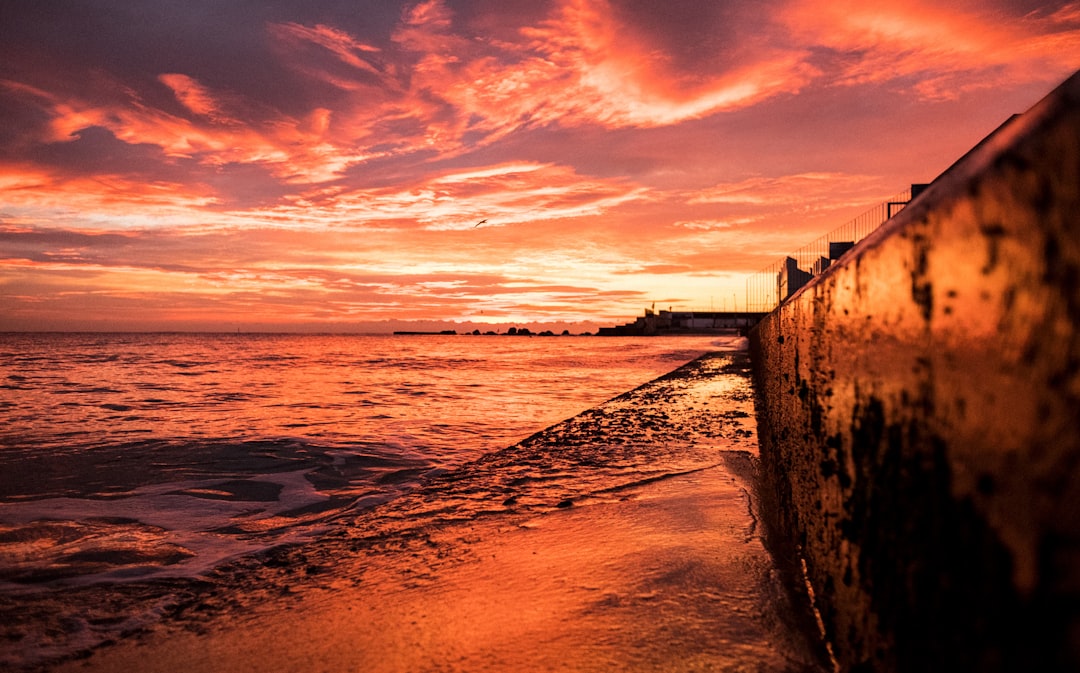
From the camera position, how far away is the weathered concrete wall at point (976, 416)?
0.74m

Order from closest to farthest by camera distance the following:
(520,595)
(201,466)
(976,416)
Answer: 1. (976,416)
2. (520,595)
3. (201,466)

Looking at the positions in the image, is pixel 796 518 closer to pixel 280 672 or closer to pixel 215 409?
pixel 280 672

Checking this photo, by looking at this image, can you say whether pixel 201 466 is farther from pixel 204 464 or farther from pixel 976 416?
pixel 976 416

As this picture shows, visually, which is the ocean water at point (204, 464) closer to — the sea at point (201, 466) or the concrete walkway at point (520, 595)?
the sea at point (201, 466)

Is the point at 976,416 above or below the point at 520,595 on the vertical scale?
above

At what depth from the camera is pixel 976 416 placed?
89 centimetres

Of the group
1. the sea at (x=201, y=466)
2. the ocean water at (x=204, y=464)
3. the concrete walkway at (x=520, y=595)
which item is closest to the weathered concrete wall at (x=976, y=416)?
the concrete walkway at (x=520, y=595)

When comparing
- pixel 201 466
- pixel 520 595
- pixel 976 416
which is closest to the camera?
pixel 976 416

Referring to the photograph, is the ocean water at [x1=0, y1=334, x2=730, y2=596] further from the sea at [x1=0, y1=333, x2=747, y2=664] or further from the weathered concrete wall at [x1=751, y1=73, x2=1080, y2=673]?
the weathered concrete wall at [x1=751, y1=73, x2=1080, y2=673]

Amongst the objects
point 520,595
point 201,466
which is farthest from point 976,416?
point 201,466

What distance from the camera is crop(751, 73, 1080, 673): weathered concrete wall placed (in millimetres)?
740

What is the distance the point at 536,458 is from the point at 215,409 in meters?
8.21

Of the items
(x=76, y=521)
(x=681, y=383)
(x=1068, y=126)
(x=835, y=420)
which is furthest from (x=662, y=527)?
(x=681, y=383)

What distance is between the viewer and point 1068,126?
2.41 ft
